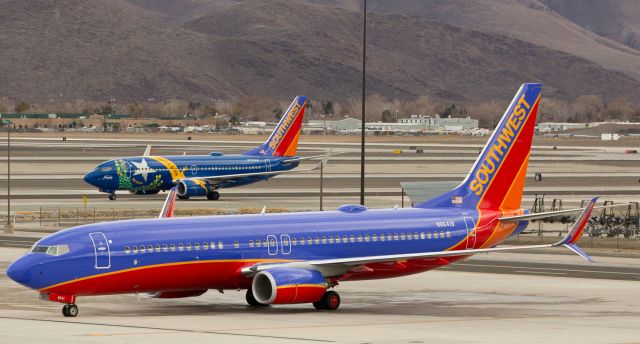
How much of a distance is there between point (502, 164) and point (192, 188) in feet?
199

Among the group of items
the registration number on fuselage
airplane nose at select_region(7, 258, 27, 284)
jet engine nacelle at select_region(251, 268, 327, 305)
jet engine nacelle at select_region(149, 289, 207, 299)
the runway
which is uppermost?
the registration number on fuselage

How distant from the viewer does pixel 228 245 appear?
4356 centimetres

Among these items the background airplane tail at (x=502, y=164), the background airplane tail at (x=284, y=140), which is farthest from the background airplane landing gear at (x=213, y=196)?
the background airplane tail at (x=502, y=164)

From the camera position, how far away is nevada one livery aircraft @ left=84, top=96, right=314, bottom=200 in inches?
4242

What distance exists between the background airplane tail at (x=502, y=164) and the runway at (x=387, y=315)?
3.75 meters

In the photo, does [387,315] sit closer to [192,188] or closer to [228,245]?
[228,245]

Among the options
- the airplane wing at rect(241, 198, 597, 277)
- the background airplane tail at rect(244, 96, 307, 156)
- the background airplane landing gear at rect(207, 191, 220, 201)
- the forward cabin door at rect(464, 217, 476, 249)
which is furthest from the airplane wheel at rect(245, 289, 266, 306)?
the background airplane tail at rect(244, 96, 307, 156)

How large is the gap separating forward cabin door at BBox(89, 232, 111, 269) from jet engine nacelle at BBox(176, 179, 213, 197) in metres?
66.0

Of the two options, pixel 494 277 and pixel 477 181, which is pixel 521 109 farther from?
pixel 494 277

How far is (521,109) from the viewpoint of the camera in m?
49.8

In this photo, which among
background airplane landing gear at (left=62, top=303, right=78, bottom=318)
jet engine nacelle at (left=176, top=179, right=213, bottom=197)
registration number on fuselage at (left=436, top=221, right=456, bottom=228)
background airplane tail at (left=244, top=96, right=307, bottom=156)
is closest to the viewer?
background airplane landing gear at (left=62, top=303, right=78, bottom=318)

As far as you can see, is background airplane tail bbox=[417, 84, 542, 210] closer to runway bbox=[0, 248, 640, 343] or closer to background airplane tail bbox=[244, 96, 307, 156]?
runway bbox=[0, 248, 640, 343]

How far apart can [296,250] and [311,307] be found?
227 cm

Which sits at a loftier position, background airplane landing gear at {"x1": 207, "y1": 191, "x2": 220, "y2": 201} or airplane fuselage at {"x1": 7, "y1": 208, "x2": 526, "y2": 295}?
airplane fuselage at {"x1": 7, "y1": 208, "x2": 526, "y2": 295}
